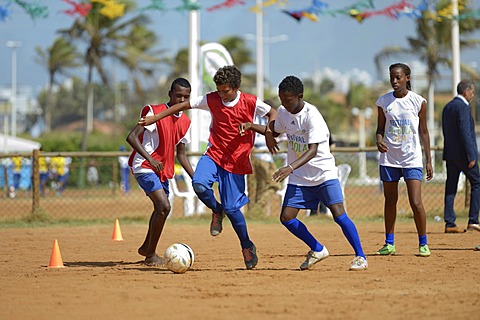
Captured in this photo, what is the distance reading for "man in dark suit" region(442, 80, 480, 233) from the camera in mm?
12539

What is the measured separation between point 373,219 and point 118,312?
10989 millimetres

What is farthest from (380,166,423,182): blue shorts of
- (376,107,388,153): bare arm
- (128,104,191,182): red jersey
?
(128,104,191,182): red jersey

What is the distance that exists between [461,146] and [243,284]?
6012 mm

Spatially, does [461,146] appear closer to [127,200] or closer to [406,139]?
[406,139]

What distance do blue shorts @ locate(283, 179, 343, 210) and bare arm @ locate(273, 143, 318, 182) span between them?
0.40 meters

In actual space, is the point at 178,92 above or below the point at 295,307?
above

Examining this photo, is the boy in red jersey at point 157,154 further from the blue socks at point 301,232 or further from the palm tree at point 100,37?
the palm tree at point 100,37

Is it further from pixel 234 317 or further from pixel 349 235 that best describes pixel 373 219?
pixel 234 317

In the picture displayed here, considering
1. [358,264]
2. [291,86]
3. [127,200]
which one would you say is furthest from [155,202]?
[127,200]

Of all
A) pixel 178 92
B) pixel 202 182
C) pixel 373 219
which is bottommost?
pixel 373 219

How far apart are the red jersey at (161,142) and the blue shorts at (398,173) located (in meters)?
2.49

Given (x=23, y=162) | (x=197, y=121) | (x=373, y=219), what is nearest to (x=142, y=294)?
(x=373, y=219)

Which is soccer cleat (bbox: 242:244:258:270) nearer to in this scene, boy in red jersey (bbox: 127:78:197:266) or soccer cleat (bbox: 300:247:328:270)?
soccer cleat (bbox: 300:247:328:270)

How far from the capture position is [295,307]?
259 inches
